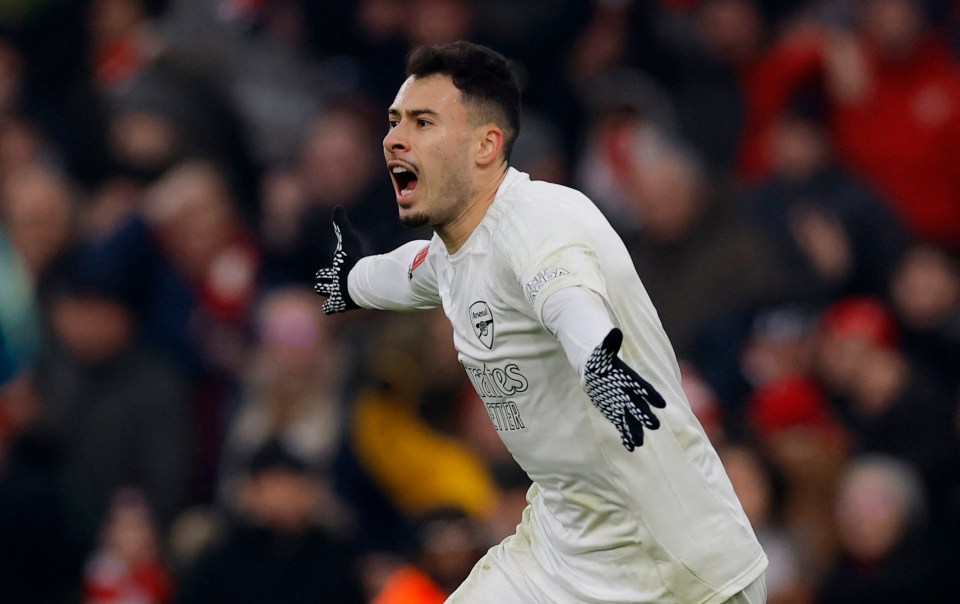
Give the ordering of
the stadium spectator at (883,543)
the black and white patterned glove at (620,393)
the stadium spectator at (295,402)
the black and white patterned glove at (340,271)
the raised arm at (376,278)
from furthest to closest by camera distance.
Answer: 1. the stadium spectator at (295,402)
2. the stadium spectator at (883,543)
3. the black and white patterned glove at (340,271)
4. the raised arm at (376,278)
5. the black and white patterned glove at (620,393)

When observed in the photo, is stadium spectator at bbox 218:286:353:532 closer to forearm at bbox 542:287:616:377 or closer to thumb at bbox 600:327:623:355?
forearm at bbox 542:287:616:377

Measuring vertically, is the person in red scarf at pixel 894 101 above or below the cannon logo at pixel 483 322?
above

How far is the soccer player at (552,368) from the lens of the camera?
418 centimetres

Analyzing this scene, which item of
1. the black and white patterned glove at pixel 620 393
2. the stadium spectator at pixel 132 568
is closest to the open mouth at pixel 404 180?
the black and white patterned glove at pixel 620 393

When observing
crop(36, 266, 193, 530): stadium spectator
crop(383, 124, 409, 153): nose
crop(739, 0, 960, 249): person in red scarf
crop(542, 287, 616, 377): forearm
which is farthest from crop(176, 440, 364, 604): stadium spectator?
crop(542, 287, 616, 377): forearm

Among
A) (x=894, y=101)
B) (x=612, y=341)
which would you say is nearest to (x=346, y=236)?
(x=612, y=341)

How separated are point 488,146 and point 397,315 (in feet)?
13.0

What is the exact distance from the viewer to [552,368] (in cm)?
423

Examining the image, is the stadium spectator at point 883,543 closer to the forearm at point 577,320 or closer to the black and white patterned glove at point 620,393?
the forearm at point 577,320

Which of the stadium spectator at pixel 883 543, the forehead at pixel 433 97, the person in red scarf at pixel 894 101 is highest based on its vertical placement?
the person in red scarf at pixel 894 101

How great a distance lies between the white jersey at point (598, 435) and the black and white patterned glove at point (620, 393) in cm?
49

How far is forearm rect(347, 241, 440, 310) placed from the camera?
4.88 metres

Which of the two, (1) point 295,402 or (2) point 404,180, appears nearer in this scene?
(2) point 404,180

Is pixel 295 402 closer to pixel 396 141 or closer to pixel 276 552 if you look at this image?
pixel 276 552
